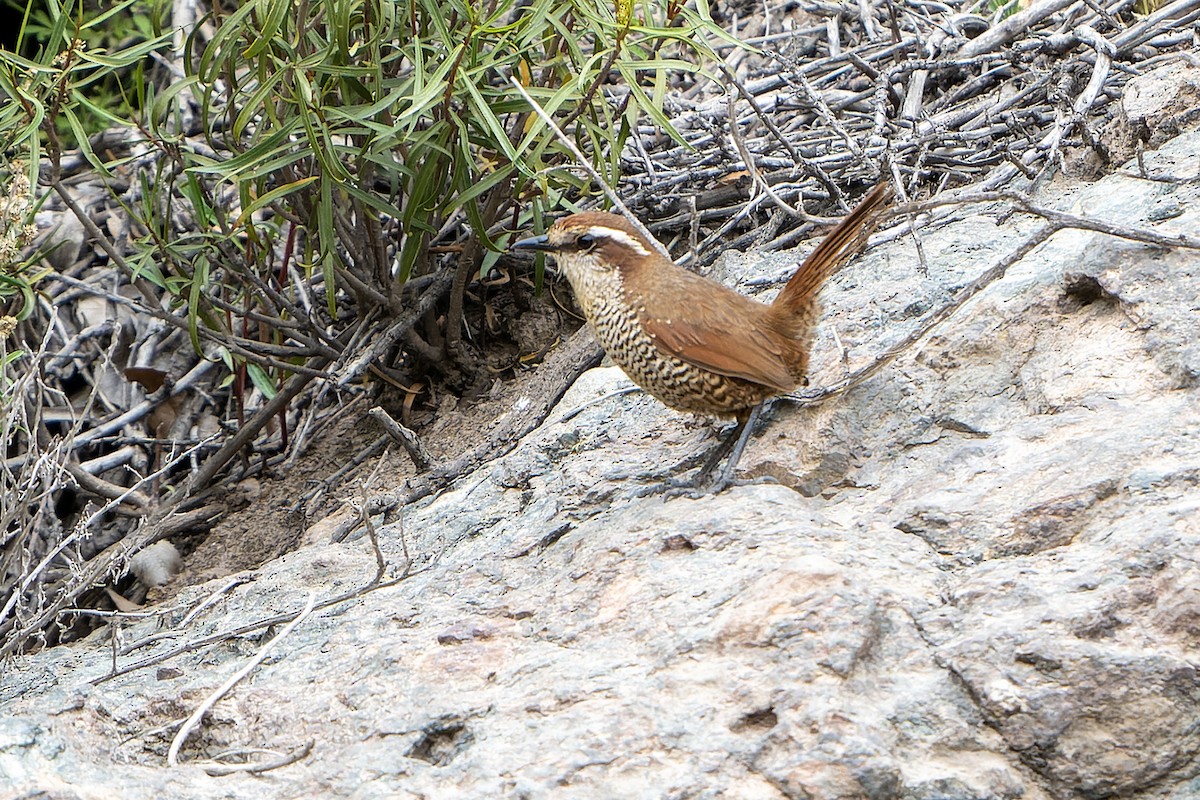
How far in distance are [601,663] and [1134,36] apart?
3609 mm

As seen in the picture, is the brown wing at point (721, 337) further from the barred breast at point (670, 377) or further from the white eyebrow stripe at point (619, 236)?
the white eyebrow stripe at point (619, 236)

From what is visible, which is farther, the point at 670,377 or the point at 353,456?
the point at 353,456

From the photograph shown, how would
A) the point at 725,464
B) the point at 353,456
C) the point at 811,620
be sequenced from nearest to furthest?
the point at 811,620 → the point at 725,464 → the point at 353,456

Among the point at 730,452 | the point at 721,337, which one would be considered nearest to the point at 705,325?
the point at 721,337

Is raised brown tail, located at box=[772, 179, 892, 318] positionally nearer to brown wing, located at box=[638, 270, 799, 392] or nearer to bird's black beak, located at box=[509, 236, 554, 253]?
brown wing, located at box=[638, 270, 799, 392]

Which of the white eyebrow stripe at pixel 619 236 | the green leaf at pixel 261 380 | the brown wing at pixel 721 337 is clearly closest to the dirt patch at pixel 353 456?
the green leaf at pixel 261 380

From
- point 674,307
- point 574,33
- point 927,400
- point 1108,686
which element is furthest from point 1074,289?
point 574,33

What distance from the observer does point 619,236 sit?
3.79 meters

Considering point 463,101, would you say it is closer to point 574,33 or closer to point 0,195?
point 574,33

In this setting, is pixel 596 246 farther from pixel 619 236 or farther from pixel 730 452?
pixel 730 452

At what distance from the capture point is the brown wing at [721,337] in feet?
11.0

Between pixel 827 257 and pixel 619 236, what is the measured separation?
65cm

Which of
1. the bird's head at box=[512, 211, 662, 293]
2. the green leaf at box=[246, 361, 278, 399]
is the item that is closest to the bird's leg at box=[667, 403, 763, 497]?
the bird's head at box=[512, 211, 662, 293]

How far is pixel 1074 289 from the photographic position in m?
3.39
